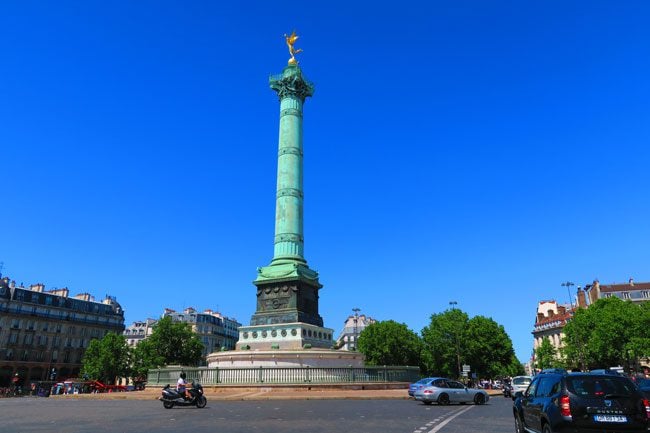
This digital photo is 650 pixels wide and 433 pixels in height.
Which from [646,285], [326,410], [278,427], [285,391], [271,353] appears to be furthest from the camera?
[646,285]

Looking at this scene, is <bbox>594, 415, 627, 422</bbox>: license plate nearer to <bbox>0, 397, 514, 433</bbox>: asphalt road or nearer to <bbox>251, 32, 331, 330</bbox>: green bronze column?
<bbox>0, 397, 514, 433</bbox>: asphalt road

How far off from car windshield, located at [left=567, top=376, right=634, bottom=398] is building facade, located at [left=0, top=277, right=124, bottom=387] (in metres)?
70.8

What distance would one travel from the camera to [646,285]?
3408 inches

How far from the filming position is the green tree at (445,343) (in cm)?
Result: 6744

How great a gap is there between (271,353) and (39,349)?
54471 mm

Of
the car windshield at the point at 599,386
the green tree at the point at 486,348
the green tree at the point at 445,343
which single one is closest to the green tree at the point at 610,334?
the green tree at the point at 486,348

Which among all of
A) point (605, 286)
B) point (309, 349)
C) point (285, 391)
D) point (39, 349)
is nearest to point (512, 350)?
point (605, 286)

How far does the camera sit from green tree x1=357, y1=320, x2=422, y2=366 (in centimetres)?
6831

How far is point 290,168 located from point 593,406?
3750 cm

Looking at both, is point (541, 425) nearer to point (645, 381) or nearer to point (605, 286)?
point (645, 381)

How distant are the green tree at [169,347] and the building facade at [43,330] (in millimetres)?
12487

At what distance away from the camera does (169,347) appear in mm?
64812

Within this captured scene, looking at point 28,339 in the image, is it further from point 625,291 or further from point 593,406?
point 625,291

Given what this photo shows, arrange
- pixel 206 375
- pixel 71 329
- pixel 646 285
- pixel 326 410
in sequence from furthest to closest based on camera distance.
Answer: pixel 646 285, pixel 71 329, pixel 206 375, pixel 326 410
